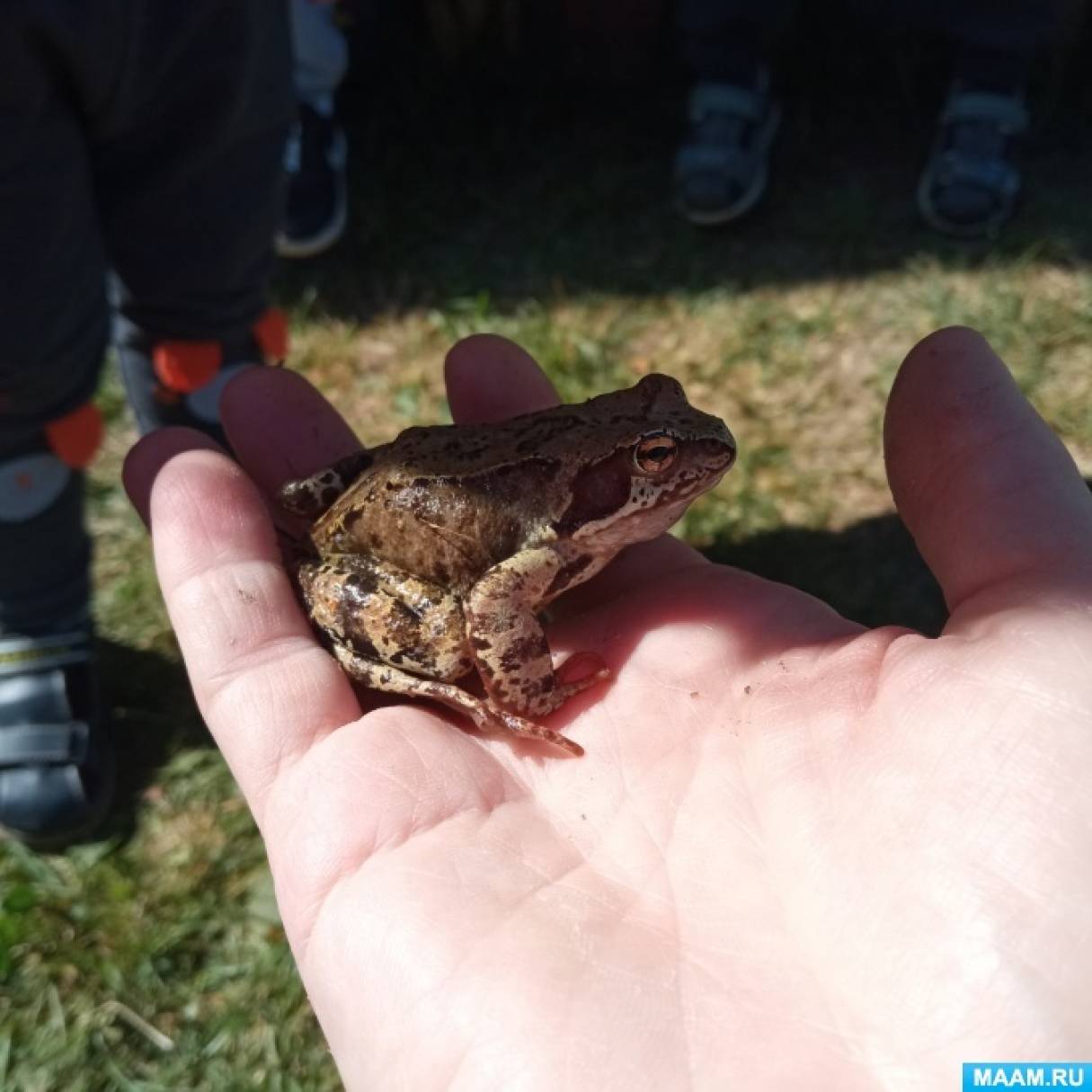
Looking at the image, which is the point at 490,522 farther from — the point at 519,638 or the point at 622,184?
the point at 622,184

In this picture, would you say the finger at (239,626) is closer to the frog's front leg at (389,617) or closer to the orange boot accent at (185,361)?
the frog's front leg at (389,617)

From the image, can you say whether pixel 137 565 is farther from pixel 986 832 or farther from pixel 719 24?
pixel 719 24

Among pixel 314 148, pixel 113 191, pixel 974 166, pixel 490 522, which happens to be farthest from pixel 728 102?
pixel 490 522

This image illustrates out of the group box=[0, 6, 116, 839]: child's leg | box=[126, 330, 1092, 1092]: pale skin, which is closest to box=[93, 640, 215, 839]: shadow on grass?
box=[0, 6, 116, 839]: child's leg

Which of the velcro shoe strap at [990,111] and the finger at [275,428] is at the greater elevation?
the velcro shoe strap at [990,111]

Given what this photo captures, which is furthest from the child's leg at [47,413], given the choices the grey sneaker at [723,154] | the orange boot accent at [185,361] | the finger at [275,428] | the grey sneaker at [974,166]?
the grey sneaker at [974,166]

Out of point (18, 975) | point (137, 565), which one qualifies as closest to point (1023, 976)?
point (18, 975)
